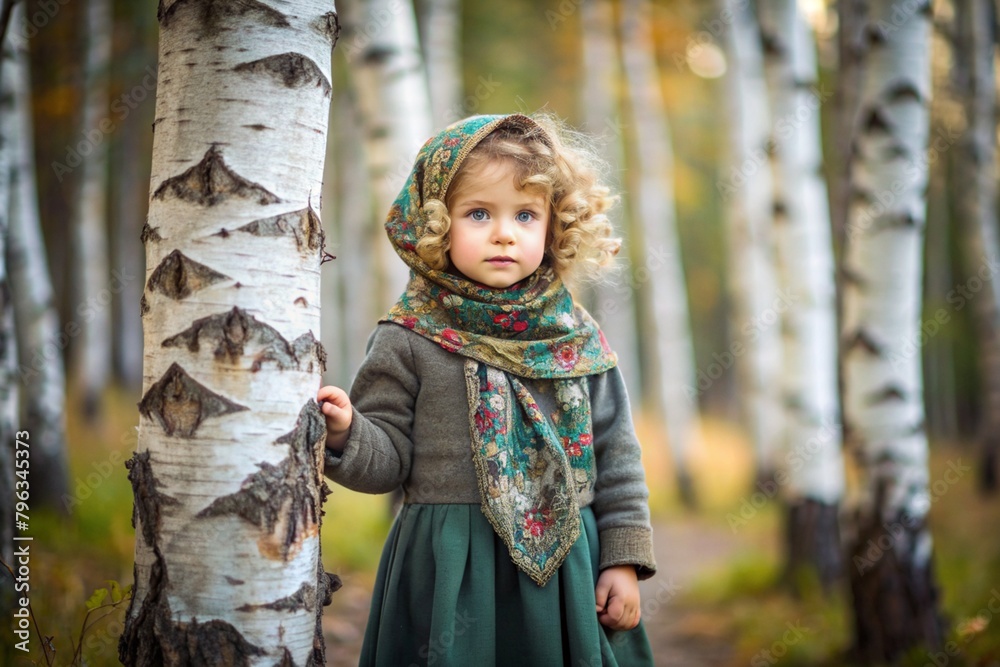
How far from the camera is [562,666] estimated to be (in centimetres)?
204

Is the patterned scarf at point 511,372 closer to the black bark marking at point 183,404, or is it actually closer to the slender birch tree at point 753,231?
the black bark marking at point 183,404

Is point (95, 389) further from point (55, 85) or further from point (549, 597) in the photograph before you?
point (549, 597)

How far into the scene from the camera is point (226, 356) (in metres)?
1.60

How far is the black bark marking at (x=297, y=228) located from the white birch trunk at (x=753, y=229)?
565 centimetres

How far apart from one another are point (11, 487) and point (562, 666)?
274 centimetres

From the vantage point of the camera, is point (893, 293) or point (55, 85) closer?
point (893, 293)

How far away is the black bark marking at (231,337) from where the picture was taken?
5.25 feet

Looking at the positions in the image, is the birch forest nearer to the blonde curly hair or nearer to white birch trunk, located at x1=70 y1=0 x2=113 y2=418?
white birch trunk, located at x1=70 y1=0 x2=113 y2=418

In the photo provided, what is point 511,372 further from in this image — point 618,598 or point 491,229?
point 618,598

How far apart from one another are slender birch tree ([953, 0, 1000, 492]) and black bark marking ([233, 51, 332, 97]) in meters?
8.42

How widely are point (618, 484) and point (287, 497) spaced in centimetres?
103

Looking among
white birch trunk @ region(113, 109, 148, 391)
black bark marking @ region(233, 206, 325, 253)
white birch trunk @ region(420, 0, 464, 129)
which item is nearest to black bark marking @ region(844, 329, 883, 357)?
black bark marking @ region(233, 206, 325, 253)

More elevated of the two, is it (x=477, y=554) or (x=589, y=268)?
(x=589, y=268)

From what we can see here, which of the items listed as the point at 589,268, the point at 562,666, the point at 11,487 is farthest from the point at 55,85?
the point at 562,666
